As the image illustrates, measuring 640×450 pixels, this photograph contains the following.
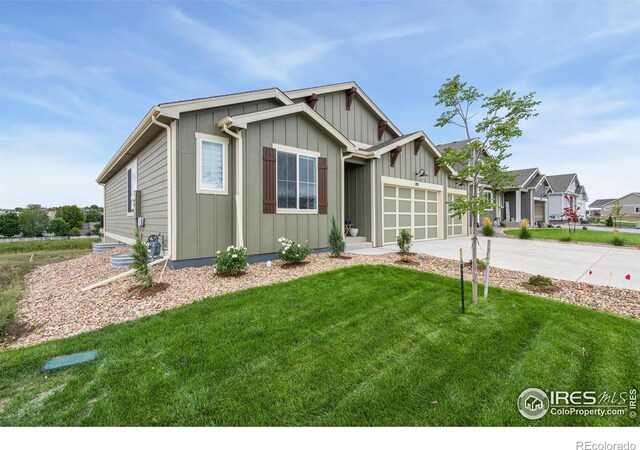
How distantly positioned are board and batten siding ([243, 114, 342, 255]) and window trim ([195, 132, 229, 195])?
1.49ft

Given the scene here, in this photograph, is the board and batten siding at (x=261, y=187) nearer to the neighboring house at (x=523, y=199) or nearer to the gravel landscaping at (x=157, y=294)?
the gravel landscaping at (x=157, y=294)

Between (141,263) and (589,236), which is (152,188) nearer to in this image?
(141,263)

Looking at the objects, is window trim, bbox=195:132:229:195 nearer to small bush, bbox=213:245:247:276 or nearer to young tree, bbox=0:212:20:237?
small bush, bbox=213:245:247:276

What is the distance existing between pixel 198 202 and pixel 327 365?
16.3ft

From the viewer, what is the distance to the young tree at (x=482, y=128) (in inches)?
138

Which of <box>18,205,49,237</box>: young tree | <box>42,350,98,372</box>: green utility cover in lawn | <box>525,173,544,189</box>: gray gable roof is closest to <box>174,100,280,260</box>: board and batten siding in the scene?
<box>42,350,98,372</box>: green utility cover in lawn

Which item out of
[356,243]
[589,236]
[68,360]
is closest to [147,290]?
[68,360]

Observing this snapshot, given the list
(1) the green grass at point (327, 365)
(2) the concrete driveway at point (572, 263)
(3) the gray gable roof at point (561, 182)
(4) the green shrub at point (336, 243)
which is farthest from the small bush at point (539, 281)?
(3) the gray gable roof at point (561, 182)

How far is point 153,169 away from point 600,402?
8.78 metres

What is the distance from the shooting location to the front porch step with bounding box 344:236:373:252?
888cm

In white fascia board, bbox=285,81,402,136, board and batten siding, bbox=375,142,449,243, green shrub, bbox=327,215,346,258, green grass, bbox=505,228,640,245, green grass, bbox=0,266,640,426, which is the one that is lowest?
green grass, bbox=0,266,640,426

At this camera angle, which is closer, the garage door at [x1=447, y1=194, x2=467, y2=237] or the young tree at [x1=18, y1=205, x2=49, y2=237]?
the garage door at [x1=447, y1=194, x2=467, y2=237]

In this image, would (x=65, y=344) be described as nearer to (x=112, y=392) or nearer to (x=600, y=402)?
(x=112, y=392)

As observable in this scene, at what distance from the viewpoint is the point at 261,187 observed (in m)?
6.77
